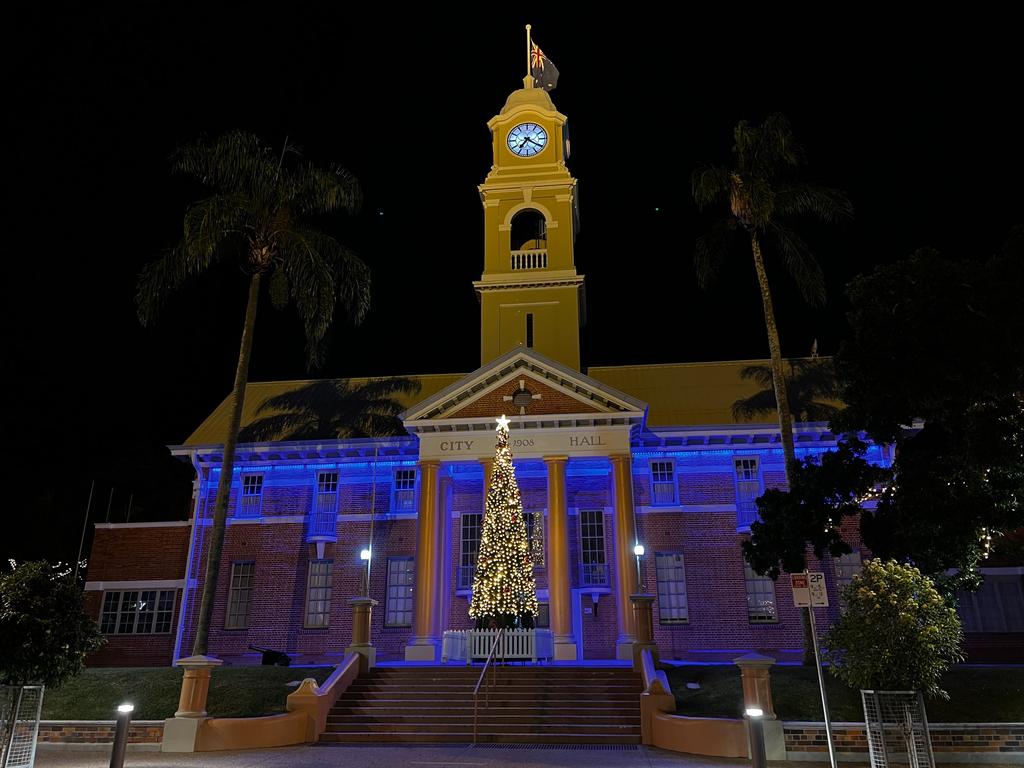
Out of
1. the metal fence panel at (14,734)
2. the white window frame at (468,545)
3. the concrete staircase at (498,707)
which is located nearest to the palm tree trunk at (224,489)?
the concrete staircase at (498,707)

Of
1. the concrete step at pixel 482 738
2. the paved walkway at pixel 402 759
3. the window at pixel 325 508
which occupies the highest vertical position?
the window at pixel 325 508

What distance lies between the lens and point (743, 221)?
22641 mm

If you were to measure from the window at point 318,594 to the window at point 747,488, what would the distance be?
14.4 meters

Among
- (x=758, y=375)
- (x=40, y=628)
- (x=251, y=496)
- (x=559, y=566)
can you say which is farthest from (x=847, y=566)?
(x=40, y=628)

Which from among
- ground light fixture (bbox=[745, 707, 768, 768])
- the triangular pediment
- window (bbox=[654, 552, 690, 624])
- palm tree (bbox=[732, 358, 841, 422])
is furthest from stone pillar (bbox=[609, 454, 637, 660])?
ground light fixture (bbox=[745, 707, 768, 768])

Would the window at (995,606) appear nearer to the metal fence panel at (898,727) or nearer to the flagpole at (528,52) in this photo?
the metal fence panel at (898,727)

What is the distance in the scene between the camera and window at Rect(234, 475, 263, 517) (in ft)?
92.4

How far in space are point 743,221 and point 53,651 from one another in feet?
65.1

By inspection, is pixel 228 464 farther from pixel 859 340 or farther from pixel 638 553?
pixel 859 340

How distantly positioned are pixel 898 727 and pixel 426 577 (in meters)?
13.9

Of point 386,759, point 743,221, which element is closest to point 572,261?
point 743,221

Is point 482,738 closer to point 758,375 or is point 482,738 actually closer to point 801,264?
point 801,264

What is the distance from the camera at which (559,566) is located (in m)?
22.5

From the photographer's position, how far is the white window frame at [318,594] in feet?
86.6
